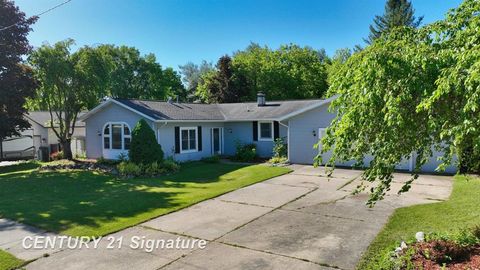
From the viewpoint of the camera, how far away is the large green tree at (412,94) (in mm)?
3148

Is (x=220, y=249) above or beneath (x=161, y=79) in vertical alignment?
beneath

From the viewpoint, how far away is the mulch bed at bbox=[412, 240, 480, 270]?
4.45 m

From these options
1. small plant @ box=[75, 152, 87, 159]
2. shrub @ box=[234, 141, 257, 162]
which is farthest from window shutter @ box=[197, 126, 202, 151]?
small plant @ box=[75, 152, 87, 159]

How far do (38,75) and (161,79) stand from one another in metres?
25.1

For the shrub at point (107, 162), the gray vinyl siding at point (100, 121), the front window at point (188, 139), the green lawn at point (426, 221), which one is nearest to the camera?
the green lawn at point (426, 221)

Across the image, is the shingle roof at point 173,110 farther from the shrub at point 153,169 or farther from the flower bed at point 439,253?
the flower bed at point 439,253

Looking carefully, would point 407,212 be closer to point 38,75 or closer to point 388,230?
point 388,230

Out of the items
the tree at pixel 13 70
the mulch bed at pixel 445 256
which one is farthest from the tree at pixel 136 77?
the mulch bed at pixel 445 256

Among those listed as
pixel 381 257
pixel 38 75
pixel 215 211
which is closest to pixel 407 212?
pixel 381 257

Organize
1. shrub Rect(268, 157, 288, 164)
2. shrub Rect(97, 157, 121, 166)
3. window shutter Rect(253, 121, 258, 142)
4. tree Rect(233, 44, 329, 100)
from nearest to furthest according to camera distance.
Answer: shrub Rect(268, 157, 288, 164) → shrub Rect(97, 157, 121, 166) → window shutter Rect(253, 121, 258, 142) → tree Rect(233, 44, 329, 100)

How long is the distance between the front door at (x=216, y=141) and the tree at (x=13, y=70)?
10776 millimetres

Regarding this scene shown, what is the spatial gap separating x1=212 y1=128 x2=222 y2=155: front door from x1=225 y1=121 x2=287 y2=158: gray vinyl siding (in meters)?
0.40

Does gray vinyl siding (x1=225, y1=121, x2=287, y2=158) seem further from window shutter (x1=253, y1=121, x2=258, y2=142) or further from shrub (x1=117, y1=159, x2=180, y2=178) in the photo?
shrub (x1=117, y1=159, x2=180, y2=178)

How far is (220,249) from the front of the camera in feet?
20.5
